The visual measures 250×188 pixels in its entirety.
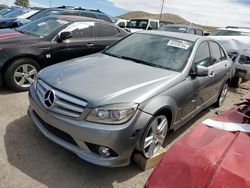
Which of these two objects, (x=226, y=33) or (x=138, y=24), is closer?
(x=226, y=33)

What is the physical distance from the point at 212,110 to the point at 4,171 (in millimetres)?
4313

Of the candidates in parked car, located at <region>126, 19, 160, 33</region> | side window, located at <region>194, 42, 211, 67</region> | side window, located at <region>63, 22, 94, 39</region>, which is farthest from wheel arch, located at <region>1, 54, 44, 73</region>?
parked car, located at <region>126, 19, 160, 33</region>

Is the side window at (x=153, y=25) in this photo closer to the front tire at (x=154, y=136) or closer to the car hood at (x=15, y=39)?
the car hood at (x=15, y=39)

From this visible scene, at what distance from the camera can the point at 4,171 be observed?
306 cm

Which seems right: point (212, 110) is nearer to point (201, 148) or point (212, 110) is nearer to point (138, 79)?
point (138, 79)

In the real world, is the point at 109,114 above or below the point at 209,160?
below

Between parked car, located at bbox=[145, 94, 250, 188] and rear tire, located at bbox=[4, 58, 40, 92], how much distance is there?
3.85 m

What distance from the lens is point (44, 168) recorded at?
10.5 feet

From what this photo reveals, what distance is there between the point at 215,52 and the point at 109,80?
2.69 m

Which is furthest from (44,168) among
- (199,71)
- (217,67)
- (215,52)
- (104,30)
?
(104,30)

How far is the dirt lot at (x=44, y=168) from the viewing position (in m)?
3.01

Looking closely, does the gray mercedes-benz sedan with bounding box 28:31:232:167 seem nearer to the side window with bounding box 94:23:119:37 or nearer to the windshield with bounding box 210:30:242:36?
the side window with bounding box 94:23:119:37

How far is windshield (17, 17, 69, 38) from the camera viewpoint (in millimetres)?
6031

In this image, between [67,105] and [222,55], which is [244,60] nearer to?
[222,55]
